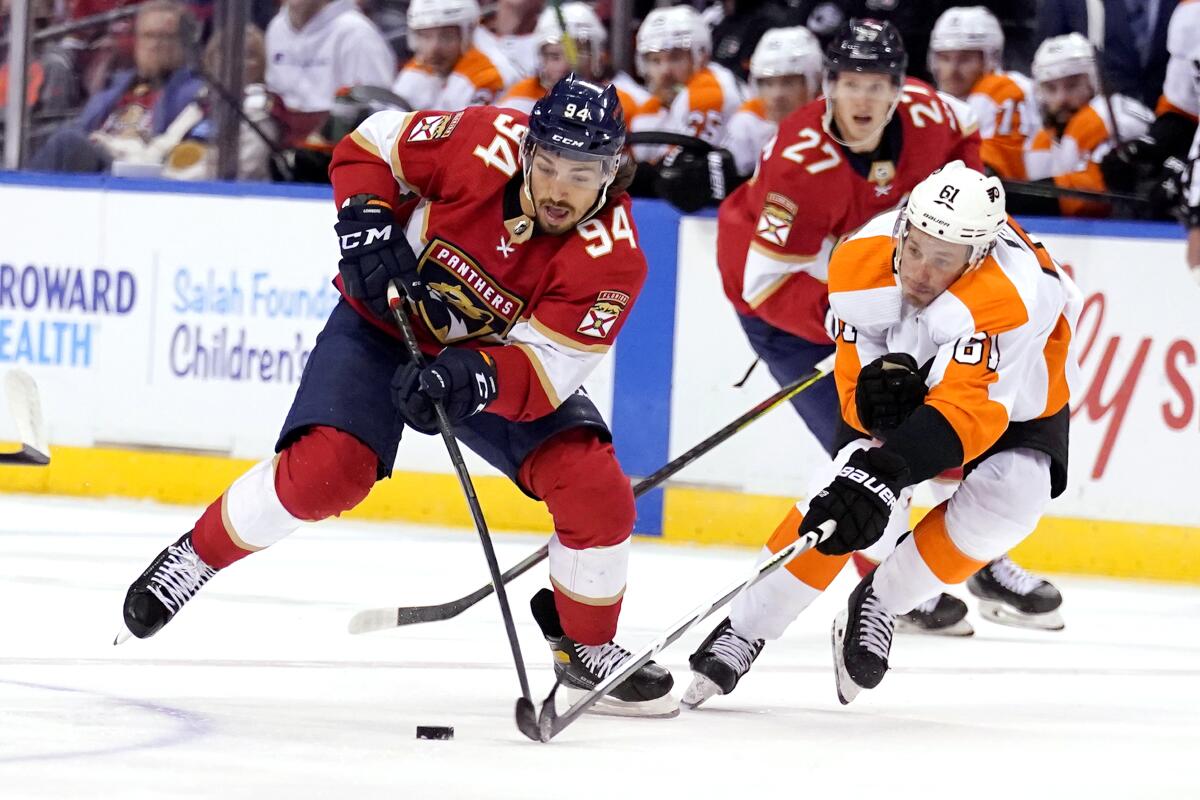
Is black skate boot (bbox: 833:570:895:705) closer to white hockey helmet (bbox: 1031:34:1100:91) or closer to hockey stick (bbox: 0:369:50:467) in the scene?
hockey stick (bbox: 0:369:50:467)

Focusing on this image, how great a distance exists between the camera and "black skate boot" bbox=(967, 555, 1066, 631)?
4656mm

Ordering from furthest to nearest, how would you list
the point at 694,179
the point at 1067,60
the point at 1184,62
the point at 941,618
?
the point at 1067,60 < the point at 694,179 < the point at 1184,62 < the point at 941,618

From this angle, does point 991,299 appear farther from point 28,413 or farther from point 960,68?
point 960,68

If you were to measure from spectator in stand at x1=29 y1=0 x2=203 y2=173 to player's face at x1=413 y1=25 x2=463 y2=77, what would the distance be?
766 millimetres

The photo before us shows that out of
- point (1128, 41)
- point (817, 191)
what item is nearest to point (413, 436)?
point (817, 191)

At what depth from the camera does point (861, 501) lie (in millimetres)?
3154

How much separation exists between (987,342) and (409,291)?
3.24ft

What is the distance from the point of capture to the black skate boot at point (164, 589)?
11.1 feet

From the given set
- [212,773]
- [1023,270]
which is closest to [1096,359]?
[1023,270]

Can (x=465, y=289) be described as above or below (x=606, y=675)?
above

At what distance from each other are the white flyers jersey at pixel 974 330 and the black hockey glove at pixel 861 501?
0.13m

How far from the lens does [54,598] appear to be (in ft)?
14.5

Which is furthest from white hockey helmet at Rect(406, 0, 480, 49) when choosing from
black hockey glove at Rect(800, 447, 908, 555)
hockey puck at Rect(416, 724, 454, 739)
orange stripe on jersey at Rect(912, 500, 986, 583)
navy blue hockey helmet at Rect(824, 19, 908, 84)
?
hockey puck at Rect(416, 724, 454, 739)

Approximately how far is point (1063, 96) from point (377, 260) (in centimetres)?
331
